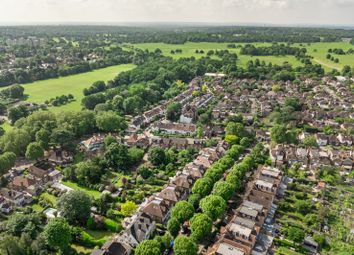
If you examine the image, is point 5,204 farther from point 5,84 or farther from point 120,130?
point 5,84

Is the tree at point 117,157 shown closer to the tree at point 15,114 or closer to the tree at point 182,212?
the tree at point 182,212

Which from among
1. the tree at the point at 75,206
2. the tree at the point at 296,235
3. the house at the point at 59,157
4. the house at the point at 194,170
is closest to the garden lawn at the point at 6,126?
the house at the point at 59,157

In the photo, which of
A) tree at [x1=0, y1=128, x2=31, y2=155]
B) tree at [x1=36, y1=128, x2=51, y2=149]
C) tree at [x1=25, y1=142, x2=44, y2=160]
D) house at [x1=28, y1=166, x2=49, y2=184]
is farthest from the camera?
tree at [x1=36, y1=128, x2=51, y2=149]

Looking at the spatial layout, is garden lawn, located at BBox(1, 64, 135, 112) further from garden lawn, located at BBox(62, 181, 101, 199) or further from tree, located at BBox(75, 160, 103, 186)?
tree, located at BBox(75, 160, 103, 186)

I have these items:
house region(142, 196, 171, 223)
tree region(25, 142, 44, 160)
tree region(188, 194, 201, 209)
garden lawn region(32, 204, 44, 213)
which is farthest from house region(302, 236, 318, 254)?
tree region(25, 142, 44, 160)

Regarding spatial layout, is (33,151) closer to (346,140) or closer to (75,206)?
(75,206)
